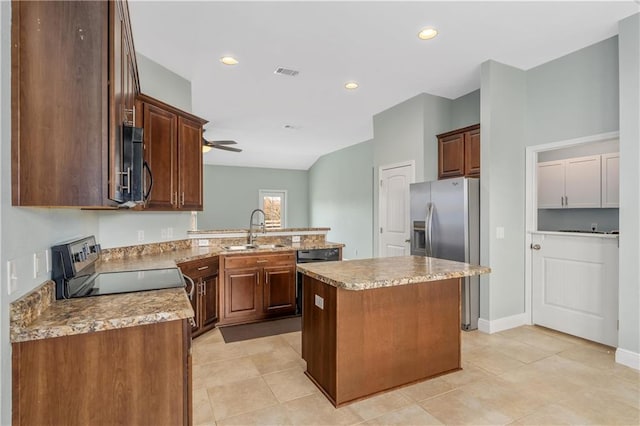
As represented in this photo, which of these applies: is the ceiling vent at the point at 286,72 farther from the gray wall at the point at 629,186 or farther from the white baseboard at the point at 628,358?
the white baseboard at the point at 628,358

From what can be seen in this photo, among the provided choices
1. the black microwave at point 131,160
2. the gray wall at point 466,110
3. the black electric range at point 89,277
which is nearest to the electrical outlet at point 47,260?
the black electric range at point 89,277

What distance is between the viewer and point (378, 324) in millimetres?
2283

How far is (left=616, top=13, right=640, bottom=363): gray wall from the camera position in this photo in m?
2.70

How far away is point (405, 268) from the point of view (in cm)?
243

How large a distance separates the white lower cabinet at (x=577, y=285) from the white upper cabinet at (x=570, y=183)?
1411 mm

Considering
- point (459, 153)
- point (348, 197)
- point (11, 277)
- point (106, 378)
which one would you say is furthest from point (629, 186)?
point (348, 197)

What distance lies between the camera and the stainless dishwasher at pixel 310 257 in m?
4.11

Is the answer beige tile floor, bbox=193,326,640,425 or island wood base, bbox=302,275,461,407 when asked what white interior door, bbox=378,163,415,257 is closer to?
beige tile floor, bbox=193,326,640,425

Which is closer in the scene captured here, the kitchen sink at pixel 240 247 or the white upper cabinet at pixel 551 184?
the kitchen sink at pixel 240 247

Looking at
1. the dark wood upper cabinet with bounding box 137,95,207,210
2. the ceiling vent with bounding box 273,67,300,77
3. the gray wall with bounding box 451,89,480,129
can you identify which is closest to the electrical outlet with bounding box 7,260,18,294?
the dark wood upper cabinet with bounding box 137,95,207,210

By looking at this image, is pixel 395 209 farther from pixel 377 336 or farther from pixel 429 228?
pixel 377 336

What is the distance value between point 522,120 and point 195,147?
3714 millimetres

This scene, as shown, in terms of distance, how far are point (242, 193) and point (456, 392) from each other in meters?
8.11

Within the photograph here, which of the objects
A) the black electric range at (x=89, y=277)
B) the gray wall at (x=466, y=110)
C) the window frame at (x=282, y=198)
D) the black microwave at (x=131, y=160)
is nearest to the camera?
the black microwave at (x=131, y=160)
